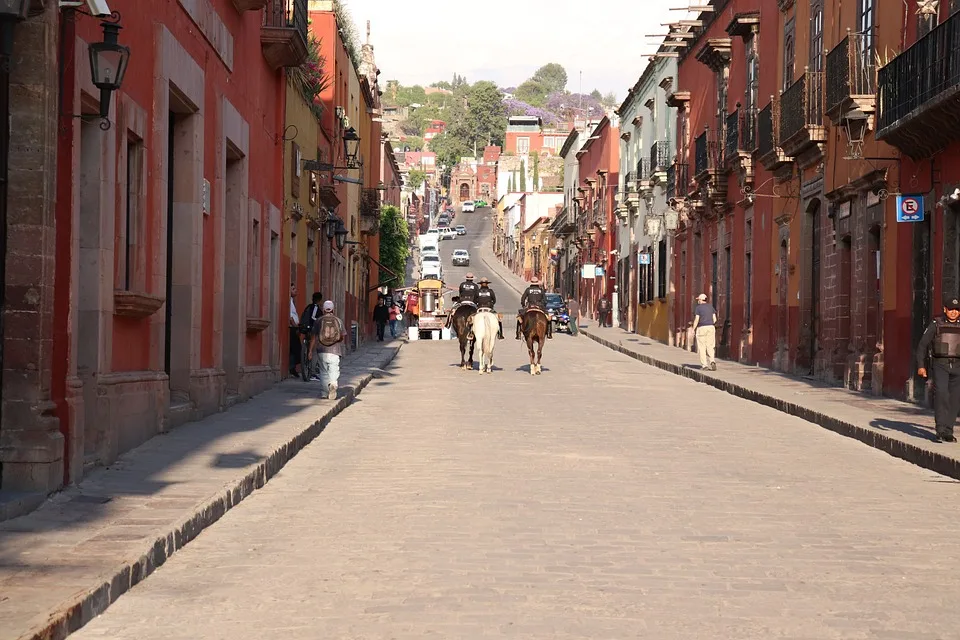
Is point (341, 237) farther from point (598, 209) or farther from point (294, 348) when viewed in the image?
point (598, 209)

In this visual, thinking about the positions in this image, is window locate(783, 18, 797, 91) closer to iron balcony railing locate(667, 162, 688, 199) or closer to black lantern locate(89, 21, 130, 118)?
iron balcony railing locate(667, 162, 688, 199)

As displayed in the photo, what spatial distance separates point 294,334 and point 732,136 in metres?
12.5

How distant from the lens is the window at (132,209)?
1362 cm

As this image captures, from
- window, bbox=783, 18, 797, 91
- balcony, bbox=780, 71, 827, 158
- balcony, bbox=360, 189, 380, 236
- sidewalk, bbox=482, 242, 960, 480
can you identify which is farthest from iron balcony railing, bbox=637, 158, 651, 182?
balcony, bbox=780, 71, 827, 158

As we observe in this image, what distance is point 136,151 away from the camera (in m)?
13.7

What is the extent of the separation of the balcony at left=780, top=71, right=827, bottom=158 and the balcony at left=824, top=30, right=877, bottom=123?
90 centimetres

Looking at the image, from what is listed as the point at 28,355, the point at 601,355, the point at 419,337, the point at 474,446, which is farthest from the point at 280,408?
the point at 419,337

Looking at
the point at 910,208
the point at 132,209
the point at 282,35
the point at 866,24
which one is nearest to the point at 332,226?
the point at 282,35

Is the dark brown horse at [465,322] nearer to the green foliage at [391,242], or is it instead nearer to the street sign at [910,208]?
the street sign at [910,208]

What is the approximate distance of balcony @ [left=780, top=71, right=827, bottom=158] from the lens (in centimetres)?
2619

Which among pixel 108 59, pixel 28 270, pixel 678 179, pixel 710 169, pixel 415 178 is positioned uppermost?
pixel 415 178

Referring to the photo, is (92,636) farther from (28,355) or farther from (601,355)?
(601,355)

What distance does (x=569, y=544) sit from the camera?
345 inches

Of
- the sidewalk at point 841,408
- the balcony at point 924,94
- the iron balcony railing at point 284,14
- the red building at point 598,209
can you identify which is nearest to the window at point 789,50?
the sidewalk at point 841,408
